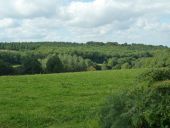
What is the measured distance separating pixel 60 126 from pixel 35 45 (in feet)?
453

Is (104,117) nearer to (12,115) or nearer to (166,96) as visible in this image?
(166,96)

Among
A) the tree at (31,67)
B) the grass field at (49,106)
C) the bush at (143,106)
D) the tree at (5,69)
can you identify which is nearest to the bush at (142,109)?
the bush at (143,106)

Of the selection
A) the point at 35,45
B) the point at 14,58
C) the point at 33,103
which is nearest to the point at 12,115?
the point at 33,103

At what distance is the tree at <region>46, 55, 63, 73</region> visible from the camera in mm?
64500

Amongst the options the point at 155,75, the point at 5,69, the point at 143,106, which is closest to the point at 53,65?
the point at 5,69

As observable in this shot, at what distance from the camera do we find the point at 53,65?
66.0 m

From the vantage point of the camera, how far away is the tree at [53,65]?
64500 millimetres

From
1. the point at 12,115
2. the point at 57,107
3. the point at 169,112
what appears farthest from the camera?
the point at 57,107

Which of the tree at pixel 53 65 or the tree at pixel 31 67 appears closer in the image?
the tree at pixel 31 67

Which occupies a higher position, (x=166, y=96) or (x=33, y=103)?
(x=166, y=96)

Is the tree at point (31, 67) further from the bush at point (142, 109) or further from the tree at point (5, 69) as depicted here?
the bush at point (142, 109)

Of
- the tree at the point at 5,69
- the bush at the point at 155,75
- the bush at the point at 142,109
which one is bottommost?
the tree at the point at 5,69

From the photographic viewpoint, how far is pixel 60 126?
13.3 m

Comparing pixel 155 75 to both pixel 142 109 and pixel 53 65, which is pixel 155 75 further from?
pixel 53 65
